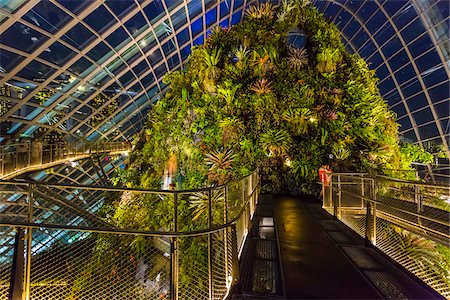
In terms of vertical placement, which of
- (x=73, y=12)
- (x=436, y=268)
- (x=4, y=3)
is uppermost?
(x=73, y=12)

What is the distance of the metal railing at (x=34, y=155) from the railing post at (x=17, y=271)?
9.49 m

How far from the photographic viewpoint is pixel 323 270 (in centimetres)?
403

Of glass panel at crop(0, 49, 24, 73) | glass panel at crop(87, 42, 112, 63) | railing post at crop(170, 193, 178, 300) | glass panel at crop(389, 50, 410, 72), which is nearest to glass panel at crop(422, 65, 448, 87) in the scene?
glass panel at crop(389, 50, 410, 72)

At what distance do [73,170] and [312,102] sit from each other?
17602 mm

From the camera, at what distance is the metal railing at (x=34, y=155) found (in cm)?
1080

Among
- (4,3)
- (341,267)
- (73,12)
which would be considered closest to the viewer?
(341,267)

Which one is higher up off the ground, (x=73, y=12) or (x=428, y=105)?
(x=73, y=12)

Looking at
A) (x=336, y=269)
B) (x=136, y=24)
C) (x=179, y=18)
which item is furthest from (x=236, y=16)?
(x=336, y=269)

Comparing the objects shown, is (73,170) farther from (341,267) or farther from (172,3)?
(341,267)

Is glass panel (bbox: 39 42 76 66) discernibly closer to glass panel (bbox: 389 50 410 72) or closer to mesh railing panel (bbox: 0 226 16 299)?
mesh railing panel (bbox: 0 226 16 299)

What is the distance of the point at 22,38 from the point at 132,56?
6.94m

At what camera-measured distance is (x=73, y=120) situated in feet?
59.0

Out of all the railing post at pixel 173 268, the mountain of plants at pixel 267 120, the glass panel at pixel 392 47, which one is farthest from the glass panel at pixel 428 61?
the railing post at pixel 173 268

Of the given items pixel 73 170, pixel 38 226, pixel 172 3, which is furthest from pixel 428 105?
pixel 73 170
